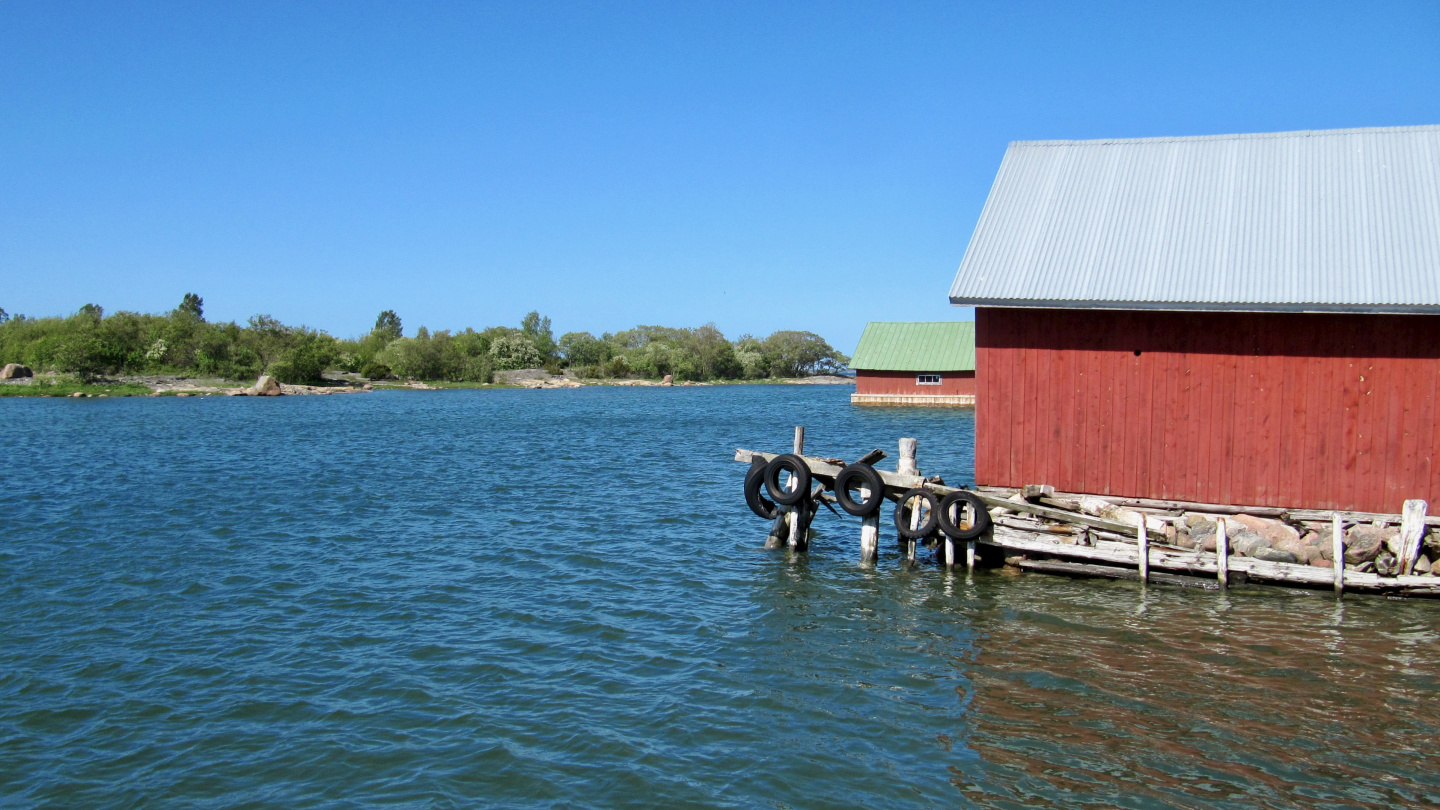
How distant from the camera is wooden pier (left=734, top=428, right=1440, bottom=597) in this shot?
13.0 metres

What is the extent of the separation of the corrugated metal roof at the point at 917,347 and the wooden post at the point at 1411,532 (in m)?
46.9

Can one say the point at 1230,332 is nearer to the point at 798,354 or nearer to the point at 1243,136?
the point at 1243,136

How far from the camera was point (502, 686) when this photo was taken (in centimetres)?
1084

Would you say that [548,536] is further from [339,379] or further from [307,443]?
[339,379]

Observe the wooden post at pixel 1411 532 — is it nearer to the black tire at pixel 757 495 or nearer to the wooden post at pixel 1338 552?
the wooden post at pixel 1338 552

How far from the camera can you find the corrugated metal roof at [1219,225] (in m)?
14.3

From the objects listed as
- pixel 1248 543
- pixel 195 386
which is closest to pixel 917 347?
pixel 1248 543

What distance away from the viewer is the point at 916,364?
61250mm

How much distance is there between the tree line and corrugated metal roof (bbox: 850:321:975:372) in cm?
5894

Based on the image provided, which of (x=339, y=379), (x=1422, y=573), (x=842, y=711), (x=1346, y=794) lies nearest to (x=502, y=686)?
(x=842, y=711)

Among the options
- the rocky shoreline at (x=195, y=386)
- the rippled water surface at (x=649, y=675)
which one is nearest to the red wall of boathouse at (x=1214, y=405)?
the rippled water surface at (x=649, y=675)

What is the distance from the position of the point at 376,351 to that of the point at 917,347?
8603 centimetres

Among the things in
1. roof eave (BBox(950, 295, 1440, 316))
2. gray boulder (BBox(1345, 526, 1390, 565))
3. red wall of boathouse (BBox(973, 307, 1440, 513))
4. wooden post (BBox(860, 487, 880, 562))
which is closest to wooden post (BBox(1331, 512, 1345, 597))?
gray boulder (BBox(1345, 526, 1390, 565))

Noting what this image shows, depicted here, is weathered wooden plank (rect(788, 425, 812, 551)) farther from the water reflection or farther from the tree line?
the tree line
